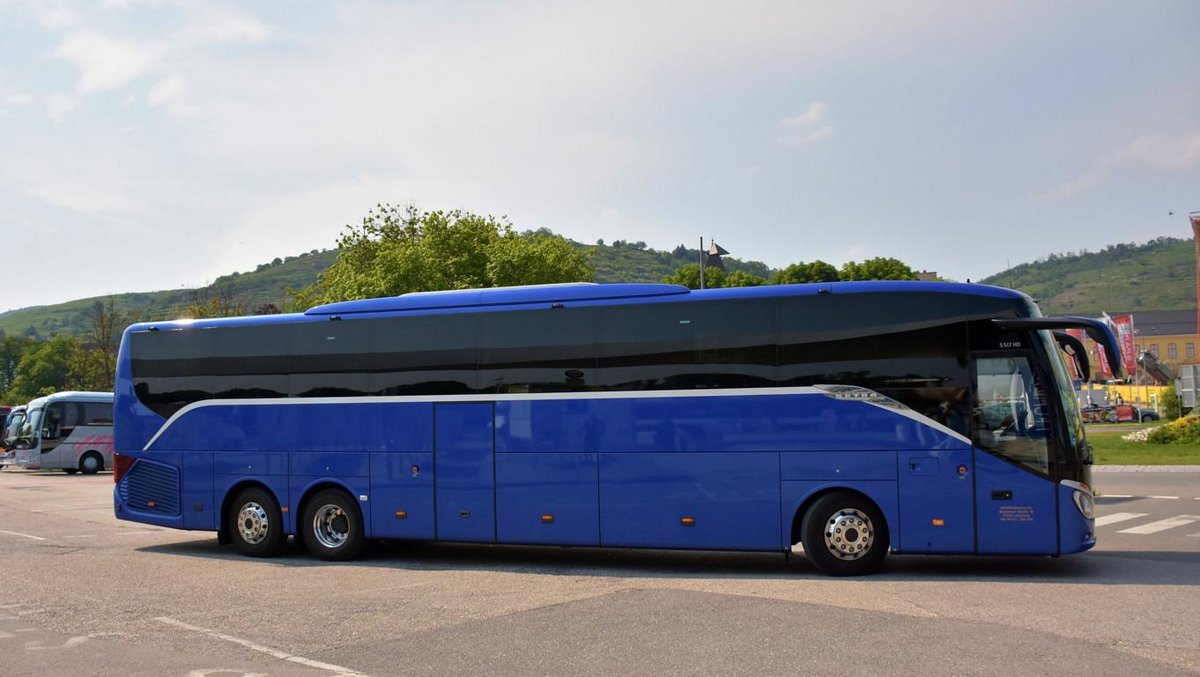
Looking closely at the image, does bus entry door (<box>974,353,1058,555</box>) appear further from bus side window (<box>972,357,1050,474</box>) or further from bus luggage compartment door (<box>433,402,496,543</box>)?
bus luggage compartment door (<box>433,402,496,543</box>)

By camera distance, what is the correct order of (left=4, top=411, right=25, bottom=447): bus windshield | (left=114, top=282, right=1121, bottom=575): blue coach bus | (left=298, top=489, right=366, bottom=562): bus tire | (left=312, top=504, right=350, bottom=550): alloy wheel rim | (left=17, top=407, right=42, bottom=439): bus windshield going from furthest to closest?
(left=4, top=411, right=25, bottom=447): bus windshield
(left=17, top=407, right=42, bottom=439): bus windshield
(left=312, top=504, right=350, bottom=550): alloy wheel rim
(left=298, top=489, right=366, bottom=562): bus tire
(left=114, top=282, right=1121, bottom=575): blue coach bus

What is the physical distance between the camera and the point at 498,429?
13.6 m

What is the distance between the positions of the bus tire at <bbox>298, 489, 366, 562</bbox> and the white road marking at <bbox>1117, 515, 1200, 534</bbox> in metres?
11.2

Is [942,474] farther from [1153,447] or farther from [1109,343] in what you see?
[1153,447]

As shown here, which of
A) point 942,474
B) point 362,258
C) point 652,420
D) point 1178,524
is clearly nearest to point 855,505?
point 942,474

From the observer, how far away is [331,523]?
14711mm

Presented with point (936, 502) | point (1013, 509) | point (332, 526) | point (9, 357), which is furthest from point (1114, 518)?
point (9, 357)

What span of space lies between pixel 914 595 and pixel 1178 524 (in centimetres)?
878

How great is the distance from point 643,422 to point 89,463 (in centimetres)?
3741

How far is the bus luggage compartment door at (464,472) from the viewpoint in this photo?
13633mm

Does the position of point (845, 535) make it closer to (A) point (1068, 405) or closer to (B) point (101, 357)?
(A) point (1068, 405)

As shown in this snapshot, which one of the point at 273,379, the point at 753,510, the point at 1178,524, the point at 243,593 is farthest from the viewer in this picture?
the point at 1178,524

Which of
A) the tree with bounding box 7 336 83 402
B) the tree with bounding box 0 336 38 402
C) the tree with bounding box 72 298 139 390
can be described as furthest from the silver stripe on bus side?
the tree with bounding box 0 336 38 402

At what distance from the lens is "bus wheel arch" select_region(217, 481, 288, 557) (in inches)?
591
